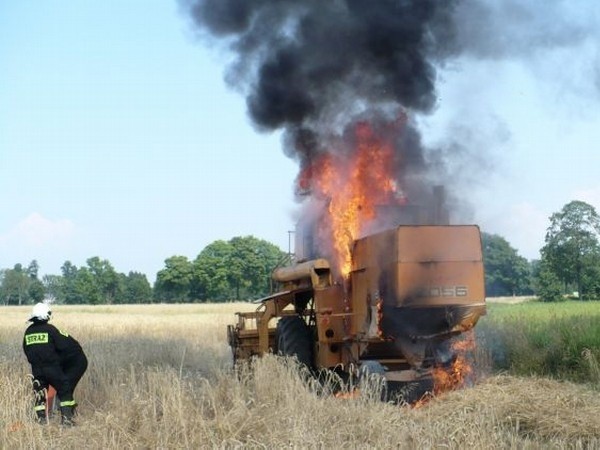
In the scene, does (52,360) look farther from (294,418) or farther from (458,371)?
(458,371)

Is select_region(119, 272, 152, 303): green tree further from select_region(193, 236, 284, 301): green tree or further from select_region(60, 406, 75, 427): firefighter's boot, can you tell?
select_region(60, 406, 75, 427): firefighter's boot

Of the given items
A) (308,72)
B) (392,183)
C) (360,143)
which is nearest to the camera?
(392,183)

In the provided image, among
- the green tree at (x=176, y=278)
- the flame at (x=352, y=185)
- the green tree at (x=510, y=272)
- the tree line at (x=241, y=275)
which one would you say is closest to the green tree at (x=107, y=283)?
the tree line at (x=241, y=275)

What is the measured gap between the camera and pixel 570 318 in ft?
50.9

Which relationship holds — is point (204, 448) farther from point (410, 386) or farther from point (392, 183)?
point (392, 183)

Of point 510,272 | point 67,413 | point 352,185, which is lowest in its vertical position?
point 67,413

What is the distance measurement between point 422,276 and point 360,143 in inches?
170

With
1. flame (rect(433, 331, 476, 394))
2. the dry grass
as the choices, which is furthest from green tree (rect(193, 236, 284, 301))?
the dry grass

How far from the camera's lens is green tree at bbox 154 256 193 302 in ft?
296

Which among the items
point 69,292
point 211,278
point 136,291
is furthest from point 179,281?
point 69,292

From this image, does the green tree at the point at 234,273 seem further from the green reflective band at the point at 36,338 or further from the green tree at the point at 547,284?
the green reflective band at the point at 36,338

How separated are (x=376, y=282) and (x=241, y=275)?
3056 inches

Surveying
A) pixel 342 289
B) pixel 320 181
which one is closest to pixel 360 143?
pixel 320 181

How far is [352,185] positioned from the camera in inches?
470
